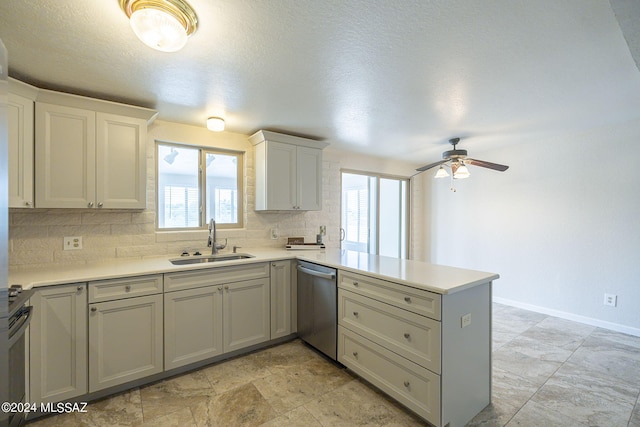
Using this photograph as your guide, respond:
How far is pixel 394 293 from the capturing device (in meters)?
1.93

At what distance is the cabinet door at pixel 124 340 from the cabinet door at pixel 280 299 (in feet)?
3.24

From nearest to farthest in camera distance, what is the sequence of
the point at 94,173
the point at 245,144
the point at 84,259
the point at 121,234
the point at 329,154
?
the point at 94,173, the point at 84,259, the point at 121,234, the point at 245,144, the point at 329,154

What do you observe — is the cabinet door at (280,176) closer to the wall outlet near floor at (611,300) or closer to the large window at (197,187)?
the large window at (197,187)

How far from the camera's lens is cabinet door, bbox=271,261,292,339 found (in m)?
2.79

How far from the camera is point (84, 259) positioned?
2426mm

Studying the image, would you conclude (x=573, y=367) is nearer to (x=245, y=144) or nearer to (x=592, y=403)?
(x=592, y=403)

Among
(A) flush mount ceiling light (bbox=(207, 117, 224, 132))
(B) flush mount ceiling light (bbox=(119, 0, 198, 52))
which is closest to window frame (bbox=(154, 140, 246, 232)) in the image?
(A) flush mount ceiling light (bbox=(207, 117, 224, 132))

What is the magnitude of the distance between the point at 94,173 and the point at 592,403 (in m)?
4.08

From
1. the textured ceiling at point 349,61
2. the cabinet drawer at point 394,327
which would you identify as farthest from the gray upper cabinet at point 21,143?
the cabinet drawer at point 394,327

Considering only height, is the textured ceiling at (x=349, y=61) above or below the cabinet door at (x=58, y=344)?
above

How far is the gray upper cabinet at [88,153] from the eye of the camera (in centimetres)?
204

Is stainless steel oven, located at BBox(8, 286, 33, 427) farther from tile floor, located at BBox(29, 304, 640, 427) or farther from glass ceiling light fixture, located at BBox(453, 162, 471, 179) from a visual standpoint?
glass ceiling light fixture, located at BBox(453, 162, 471, 179)

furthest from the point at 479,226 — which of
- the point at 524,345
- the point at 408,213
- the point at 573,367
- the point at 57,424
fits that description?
the point at 57,424

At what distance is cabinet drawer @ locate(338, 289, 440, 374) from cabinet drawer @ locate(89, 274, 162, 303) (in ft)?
4.88
